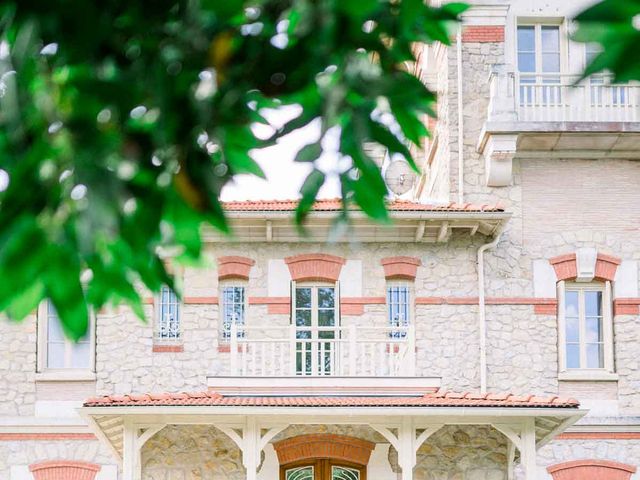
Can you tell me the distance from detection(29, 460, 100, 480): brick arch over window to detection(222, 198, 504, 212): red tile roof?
4.17 m

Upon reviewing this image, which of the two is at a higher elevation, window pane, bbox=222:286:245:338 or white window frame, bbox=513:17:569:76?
white window frame, bbox=513:17:569:76

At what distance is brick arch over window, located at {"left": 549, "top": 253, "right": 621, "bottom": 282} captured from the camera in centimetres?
1806

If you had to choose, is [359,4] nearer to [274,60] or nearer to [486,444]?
[274,60]

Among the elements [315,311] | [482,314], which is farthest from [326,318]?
[482,314]

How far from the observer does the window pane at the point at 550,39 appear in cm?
1894

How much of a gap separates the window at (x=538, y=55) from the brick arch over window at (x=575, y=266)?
95.5 inches

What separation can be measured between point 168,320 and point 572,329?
580 cm

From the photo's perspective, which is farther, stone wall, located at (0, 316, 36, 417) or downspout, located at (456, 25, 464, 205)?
downspout, located at (456, 25, 464, 205)

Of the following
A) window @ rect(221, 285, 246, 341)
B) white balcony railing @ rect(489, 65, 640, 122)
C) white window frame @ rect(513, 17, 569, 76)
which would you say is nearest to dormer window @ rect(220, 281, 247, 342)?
window @ rect(221, 285, 246, 341)

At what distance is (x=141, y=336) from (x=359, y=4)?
16.1 metres

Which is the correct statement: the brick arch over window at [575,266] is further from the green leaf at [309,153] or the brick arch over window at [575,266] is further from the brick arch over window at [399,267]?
the green leaf at [309,153]

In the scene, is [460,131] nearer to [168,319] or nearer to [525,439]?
[168,319]

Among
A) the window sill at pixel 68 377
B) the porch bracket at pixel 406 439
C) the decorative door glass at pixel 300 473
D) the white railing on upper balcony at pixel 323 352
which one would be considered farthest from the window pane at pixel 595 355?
the window sill at pixel 68 377

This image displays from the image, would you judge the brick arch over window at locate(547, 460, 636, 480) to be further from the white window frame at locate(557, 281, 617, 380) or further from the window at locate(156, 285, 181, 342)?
the window at locate(156, 285, 181, 342)
